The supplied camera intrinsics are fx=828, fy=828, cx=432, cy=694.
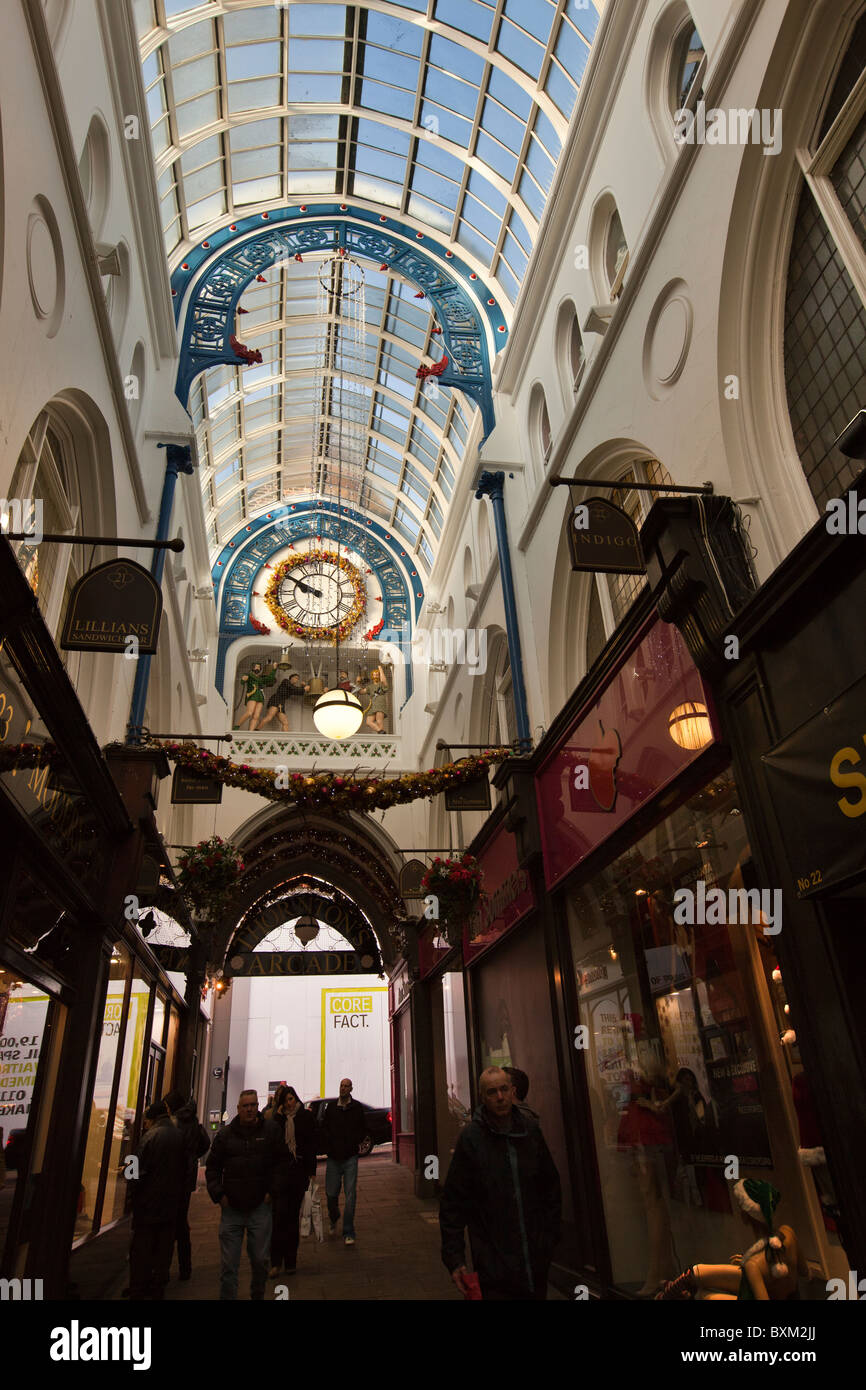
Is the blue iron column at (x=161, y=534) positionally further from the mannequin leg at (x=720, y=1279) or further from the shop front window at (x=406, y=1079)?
the shop front window at (x=406, y=1079)

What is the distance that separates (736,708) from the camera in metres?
4.53

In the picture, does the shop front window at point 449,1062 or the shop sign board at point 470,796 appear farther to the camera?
the shop front window at point 449,1062

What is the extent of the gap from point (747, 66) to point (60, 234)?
465cm

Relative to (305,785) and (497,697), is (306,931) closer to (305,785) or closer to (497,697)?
(497,697)

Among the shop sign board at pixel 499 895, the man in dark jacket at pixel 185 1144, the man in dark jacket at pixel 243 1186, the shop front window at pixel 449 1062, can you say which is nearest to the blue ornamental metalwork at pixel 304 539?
the shop front window at pixel 449 1062

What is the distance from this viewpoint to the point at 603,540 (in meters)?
5.82

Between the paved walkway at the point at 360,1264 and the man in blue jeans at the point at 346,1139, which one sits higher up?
the man in blue jeans at the point at 346,1139

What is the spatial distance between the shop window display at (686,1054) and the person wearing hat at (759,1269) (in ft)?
1.69

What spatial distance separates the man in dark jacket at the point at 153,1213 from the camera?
5.73 metres

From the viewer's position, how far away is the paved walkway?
6344 millimetres

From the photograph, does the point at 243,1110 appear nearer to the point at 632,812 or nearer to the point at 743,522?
the point at 632,812

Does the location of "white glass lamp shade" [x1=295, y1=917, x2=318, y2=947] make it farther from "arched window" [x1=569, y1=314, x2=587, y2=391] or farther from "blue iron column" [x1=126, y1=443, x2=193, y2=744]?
"arched window" [x1=569, y1=314, x2=587, y2=391]

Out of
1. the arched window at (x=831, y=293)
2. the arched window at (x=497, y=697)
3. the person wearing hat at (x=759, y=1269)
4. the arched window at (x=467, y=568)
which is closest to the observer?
the person wearing hat at (x=759, y=1269)

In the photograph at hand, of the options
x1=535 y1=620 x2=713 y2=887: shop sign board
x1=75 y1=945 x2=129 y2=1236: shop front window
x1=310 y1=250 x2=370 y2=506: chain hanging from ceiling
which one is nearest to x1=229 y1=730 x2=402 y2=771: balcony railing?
x1=310 y1=250 x2=370 y2=506: chain hanging from ceiling
